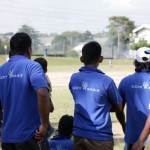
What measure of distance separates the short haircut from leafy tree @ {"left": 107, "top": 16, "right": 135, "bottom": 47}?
8204 centimetres

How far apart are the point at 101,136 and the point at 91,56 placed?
783 millimetres

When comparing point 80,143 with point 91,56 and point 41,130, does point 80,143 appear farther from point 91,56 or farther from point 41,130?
point 91,56

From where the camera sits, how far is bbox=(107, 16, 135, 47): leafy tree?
88188mm

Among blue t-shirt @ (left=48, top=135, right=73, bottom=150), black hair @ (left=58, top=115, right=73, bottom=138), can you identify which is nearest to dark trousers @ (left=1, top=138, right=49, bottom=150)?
blue t-shirt @ (left=48, top=135, right=73, bottom=150)

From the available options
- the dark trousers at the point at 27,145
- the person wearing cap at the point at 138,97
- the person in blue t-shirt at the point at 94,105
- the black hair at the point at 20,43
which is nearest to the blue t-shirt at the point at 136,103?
the person wearing cap at the point at 138,97

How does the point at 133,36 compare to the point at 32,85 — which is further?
the point at 133,36

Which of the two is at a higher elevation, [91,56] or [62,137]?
[91,56]

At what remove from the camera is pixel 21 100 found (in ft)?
14.2

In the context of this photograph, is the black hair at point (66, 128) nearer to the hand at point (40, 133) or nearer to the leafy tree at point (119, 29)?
the hand at point (40, 133)

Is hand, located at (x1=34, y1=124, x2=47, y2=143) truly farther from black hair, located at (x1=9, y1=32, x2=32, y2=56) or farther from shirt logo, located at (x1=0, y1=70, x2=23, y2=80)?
black hair, located at (x1=9, y1=32, x2=32, y2=56)

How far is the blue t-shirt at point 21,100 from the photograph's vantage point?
14.1 feet

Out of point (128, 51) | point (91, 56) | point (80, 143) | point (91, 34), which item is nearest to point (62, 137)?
point (80, 143)

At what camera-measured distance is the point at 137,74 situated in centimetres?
457

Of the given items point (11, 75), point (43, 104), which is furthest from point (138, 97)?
point (11, 75)
